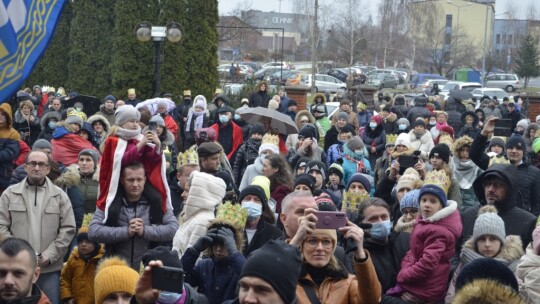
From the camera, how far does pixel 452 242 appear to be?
7676mm

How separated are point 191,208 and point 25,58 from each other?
3451 millimetres

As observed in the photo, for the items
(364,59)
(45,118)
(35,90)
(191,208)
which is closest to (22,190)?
(191,208)

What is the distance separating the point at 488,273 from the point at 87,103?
16971 mm

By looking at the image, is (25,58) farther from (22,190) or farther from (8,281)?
(22,190)

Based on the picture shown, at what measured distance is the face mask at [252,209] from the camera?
8359mm

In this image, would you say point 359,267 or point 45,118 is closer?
point 359,267

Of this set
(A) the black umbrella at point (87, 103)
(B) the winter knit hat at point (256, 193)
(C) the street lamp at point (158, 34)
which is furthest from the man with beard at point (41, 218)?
(A) the black umbrella at point (87, 103)

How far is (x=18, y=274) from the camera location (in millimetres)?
5590

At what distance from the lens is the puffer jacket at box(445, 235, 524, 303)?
7293 millimetres

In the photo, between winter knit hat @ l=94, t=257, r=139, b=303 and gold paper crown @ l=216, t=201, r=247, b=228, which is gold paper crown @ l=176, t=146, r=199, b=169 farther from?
winter knit hat @ l=94, t=257, r=139, b=303

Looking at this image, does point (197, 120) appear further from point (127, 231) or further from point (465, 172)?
point (127, 231)

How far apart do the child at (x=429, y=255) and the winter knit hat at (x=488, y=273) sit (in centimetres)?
A: 170

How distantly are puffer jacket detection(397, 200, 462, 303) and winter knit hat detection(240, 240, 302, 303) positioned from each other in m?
3.01

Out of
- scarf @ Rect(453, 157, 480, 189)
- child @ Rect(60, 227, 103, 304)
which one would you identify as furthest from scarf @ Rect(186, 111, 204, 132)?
child @ Rect(60, 227, 103, 304)
